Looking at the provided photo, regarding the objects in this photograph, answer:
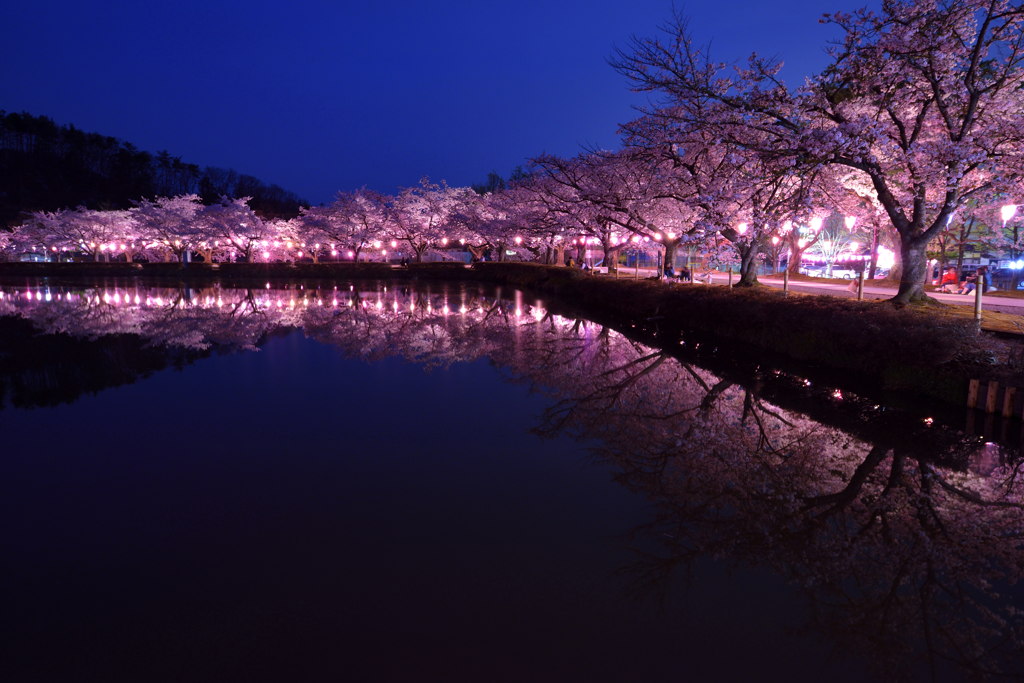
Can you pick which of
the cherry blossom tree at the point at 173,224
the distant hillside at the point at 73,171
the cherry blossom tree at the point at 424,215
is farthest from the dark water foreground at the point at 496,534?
the distant hillside at the point at 73,171

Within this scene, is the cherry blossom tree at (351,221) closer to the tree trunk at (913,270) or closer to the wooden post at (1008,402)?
the tree trunk at (913,270)

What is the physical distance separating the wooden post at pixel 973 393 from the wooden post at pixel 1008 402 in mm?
355

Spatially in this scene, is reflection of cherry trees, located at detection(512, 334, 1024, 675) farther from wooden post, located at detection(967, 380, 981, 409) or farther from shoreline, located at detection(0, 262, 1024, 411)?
shoreline, located at detection(0, 262, 1024, 411)

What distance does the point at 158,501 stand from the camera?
5652 millimetres

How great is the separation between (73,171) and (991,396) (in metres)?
98.3

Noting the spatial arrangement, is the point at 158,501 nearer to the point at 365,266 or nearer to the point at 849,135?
the point at 849,135

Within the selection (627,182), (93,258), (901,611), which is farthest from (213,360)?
(93,258)

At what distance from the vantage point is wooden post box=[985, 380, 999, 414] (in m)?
8.78

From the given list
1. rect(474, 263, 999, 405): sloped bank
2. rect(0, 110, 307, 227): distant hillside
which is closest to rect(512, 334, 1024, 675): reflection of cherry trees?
rect(474, 263, 999, 405): sloped bank

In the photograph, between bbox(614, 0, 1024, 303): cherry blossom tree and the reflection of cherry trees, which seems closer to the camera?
the reflection of cherry trees

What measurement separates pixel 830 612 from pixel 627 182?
23.4 meters

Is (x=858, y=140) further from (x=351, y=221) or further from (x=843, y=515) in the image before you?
(x=351, y=221)

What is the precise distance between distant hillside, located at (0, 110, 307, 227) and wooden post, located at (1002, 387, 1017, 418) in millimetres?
71475

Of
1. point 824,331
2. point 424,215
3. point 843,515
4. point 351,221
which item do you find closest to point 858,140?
point 824,331
